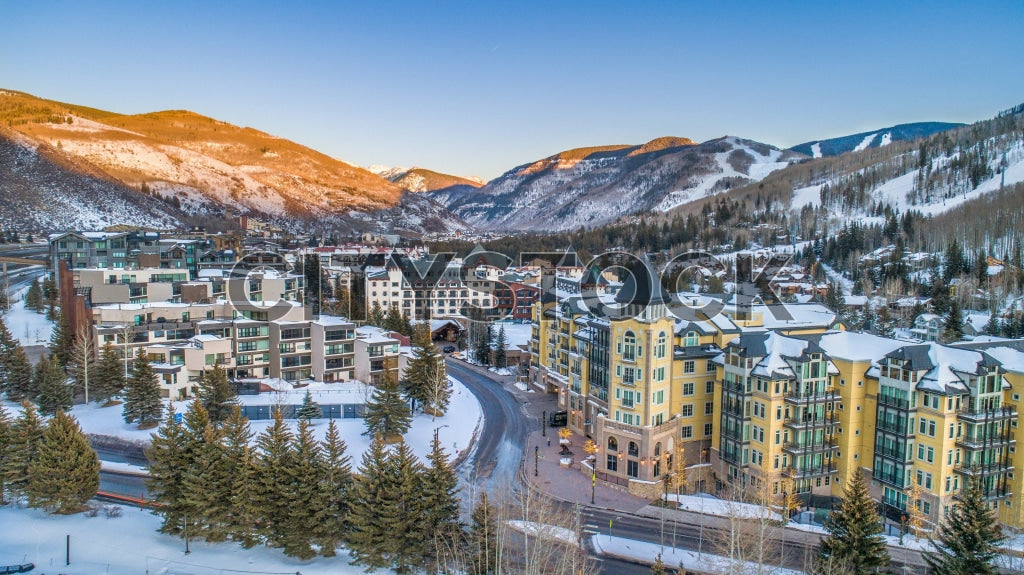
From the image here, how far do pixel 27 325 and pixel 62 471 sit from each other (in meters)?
Result: 45.3

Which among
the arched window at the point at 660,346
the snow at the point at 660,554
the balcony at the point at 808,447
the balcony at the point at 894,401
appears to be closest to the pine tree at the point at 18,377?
the snow at the point at 660,554

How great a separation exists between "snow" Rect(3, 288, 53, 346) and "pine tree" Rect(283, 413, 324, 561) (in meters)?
47.7

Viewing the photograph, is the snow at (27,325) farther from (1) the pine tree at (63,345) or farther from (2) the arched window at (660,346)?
(2) the arched window at (660,346)

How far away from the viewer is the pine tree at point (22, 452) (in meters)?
31.4

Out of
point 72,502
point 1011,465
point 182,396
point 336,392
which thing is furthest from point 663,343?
point 182,396

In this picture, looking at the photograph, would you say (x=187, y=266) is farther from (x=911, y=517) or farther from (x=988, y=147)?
(x=988, y=147)

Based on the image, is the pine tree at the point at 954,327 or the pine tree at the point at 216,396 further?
the pine tree at the point at 954,327

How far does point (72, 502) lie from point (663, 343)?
3259 cm

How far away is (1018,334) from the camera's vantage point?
65.6 meters

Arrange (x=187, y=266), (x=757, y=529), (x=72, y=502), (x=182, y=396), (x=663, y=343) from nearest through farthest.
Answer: (x=757, y=529), (x=72, y=502), (x=663, y=343), (x=182, y=396), (x=187, y=266)

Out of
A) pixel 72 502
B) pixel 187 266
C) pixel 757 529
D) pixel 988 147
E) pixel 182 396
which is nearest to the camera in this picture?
pixel 757 529

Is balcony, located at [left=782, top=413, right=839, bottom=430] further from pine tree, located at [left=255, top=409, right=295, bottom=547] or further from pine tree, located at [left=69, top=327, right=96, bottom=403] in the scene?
pine tree, located at [left=69, top=327, right=96, bottom=403]

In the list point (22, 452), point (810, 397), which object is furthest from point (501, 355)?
point (22, 452)

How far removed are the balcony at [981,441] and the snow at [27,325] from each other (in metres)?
74.1
